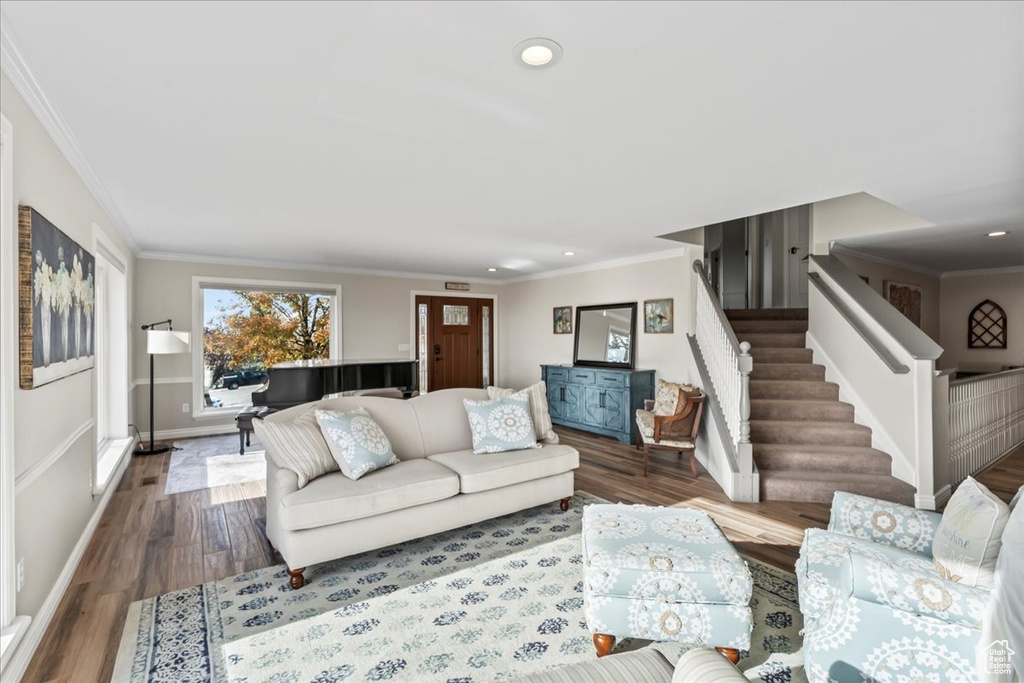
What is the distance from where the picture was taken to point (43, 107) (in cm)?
219

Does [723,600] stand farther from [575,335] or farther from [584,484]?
[575,335]

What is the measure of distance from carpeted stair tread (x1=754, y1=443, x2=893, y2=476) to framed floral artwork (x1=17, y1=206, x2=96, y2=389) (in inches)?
189

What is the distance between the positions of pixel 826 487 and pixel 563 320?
14.1ft

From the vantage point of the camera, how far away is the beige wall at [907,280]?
584cm

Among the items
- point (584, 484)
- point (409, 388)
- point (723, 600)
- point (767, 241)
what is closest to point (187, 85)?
point (723, 600)

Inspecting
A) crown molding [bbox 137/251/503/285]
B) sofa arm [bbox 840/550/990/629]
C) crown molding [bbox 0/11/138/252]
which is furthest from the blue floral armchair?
crown molding [bbox 137/251/503/285]

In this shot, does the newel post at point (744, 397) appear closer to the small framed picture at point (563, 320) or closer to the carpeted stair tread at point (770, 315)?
the carpeted stair tread at point (770, 315)

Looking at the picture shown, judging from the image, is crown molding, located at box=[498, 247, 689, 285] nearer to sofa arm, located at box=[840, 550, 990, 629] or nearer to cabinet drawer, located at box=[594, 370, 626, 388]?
cabinet drawer, located at box=[594, 370, 626, 388]

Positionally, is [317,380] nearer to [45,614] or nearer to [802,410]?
[45,614]

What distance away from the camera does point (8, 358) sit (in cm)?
187

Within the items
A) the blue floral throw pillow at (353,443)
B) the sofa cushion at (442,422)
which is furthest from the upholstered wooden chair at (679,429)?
the blue floral throw pillow at (353,443)

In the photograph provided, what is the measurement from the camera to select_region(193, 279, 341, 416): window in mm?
6535

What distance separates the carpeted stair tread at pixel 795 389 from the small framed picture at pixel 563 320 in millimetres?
3024

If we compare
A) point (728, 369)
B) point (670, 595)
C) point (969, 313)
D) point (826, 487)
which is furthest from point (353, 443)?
point (969, 313)
